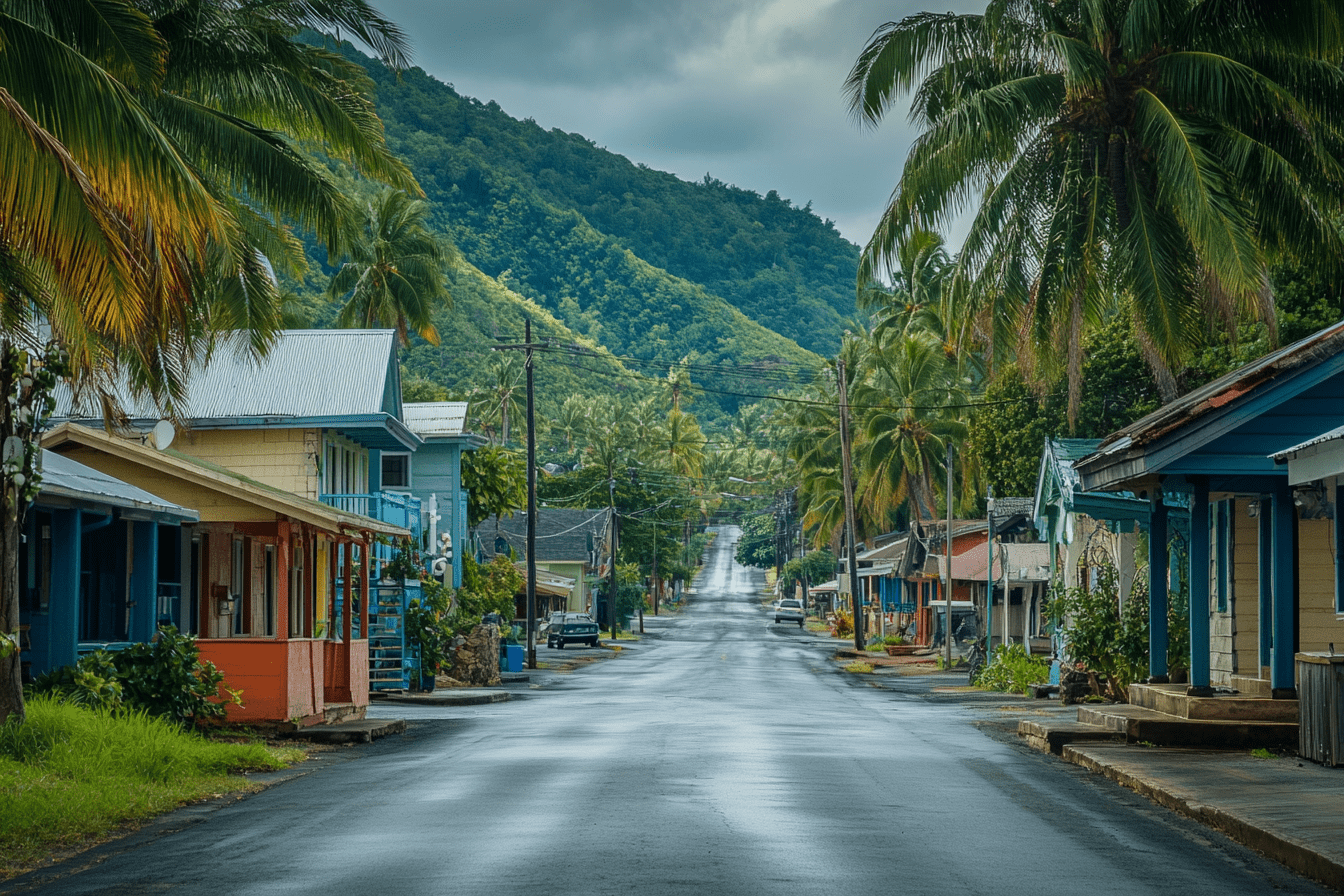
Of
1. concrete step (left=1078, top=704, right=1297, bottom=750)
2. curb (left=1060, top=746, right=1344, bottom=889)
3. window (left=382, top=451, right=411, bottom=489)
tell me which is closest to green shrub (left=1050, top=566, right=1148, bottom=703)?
concrete step (left=1078, top=704, right=1297, bottom=750)

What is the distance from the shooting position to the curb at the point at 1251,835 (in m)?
9.15

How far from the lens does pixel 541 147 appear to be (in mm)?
184125

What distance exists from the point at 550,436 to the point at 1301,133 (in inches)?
3851

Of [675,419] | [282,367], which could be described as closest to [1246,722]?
[282,367]

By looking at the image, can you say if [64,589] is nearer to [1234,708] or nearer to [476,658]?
[1234,708]

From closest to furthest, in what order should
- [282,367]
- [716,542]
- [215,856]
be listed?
[215,856] → [282,367] → [716,542]

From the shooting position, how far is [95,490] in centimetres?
Answer: 1694

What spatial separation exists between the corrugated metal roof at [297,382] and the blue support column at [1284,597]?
18576 mm

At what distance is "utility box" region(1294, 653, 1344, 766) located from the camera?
14016 millimetres

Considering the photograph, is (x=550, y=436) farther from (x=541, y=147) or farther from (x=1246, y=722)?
(x=1246, y=722)

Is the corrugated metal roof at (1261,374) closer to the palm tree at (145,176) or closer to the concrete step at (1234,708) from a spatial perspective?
the concrete step at (1234,708)

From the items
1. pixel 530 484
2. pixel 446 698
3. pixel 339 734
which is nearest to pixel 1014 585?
pixel 530 484

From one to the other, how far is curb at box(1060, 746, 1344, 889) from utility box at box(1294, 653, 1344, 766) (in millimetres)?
1858

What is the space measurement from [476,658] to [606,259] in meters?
123
